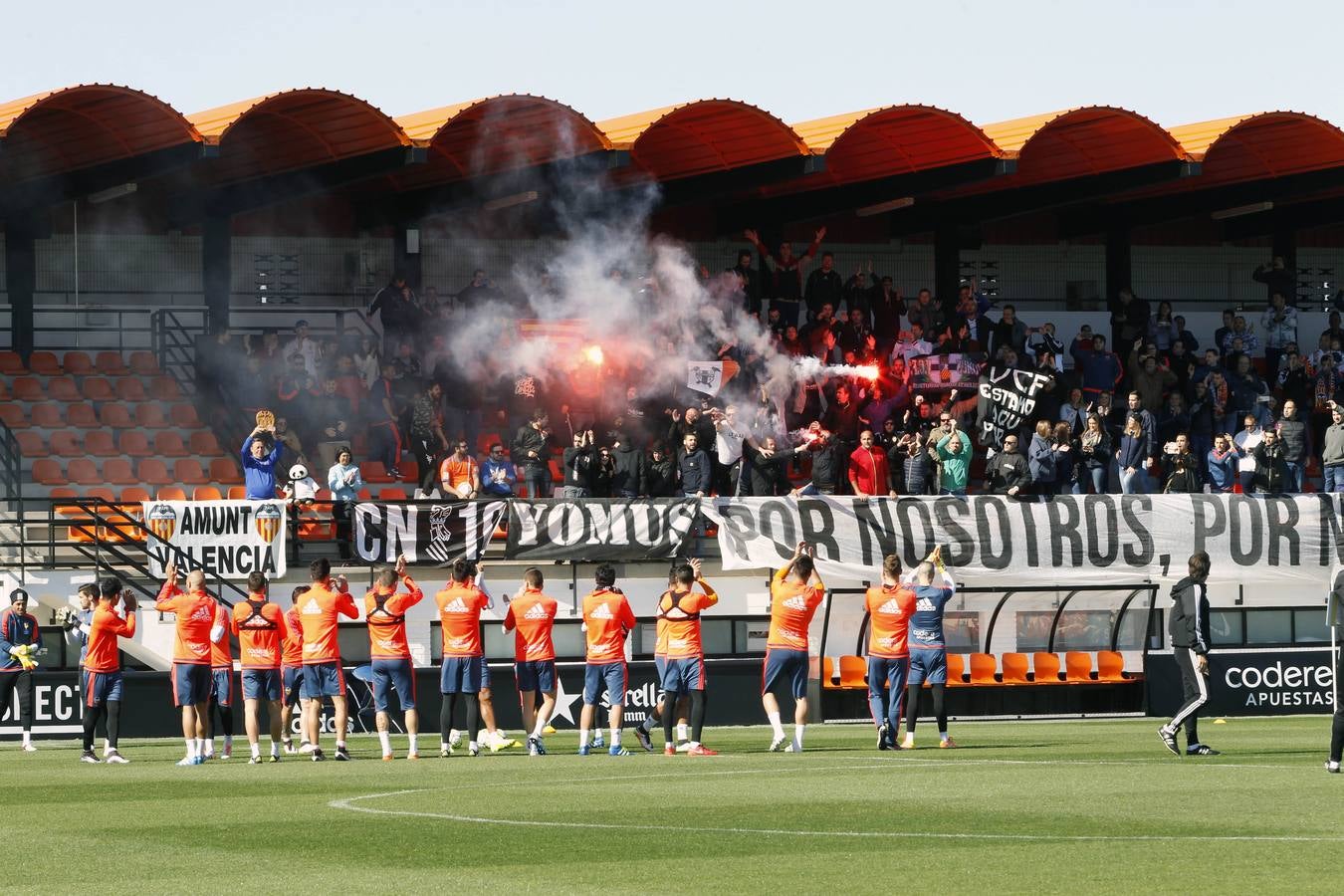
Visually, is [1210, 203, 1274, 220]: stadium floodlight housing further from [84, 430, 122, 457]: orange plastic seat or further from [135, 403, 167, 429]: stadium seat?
[84, 430, 122, 457]: orange plastic seat

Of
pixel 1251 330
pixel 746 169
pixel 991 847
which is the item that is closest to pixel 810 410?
pixel 746 169

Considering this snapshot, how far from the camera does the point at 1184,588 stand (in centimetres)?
1847

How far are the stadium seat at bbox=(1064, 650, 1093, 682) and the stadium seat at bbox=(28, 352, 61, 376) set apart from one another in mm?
15893

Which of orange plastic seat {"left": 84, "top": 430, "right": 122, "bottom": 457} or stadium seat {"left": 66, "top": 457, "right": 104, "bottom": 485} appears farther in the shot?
orange plastic seat {"left": 84, "top": 430, "right": 122, "bottom": 457}

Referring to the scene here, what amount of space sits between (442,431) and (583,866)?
64.8 feet

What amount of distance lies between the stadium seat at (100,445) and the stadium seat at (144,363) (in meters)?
1.73

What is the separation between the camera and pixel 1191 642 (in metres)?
18.3

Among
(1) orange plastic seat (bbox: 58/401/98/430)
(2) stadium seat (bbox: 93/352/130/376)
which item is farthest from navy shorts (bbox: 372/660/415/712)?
(2) stadium seat (bbox: 93/352/130/376)

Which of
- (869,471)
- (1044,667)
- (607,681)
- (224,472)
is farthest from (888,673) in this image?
(224,472)

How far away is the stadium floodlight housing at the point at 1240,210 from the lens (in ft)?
124

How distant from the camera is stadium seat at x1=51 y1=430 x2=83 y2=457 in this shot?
30.1 meters

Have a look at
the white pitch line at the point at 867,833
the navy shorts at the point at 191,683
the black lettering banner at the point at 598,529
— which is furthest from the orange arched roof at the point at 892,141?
the white pitch line at the point at 867,833

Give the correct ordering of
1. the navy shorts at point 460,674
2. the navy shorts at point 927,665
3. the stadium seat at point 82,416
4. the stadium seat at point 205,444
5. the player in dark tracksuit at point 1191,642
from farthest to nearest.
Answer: the stadium seat at point 82,416, the stadium seat at point 205,444, the navy shorts at point 460,674, the navy shorts at point 927,665, the player in dark tracksuit at point 1191,642

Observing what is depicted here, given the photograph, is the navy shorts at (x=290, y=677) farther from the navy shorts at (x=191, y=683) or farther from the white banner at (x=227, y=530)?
the white banner at (x=227, y=530)
